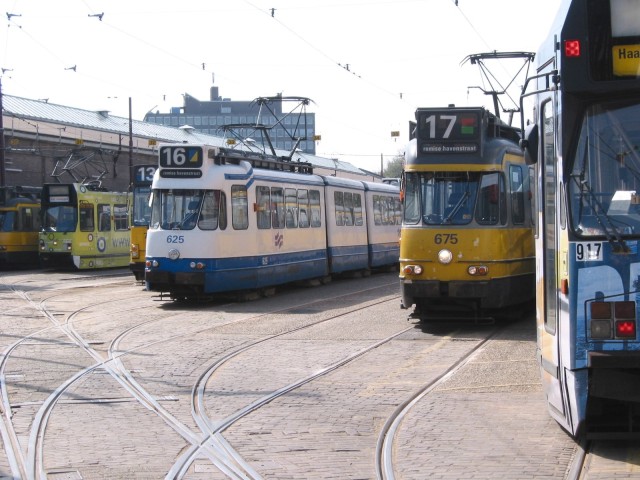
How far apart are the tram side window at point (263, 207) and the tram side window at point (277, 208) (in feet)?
0.79

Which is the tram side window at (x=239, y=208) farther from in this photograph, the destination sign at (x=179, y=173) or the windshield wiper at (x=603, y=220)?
the windshield wiper at (x=603, y=220)

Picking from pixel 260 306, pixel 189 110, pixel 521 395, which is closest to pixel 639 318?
pixel 521 395

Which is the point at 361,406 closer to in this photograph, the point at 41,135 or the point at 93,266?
the point at 93,266

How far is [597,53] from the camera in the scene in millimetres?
6676

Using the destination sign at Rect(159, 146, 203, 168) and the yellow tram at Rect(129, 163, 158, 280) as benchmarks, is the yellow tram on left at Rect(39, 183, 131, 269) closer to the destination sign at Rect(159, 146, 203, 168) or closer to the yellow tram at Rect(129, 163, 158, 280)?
the yellow tram at Rect(129, 163, 158, 280)

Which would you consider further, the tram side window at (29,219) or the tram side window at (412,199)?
the tram side window at (29,219)

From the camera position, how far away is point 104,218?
34750 millimetres

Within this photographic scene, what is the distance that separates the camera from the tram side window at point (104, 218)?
34562 mm

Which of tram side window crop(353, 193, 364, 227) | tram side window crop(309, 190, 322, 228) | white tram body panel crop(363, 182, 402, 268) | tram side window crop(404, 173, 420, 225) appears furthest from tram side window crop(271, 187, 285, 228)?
tram side window crop(404, 173, 420, 225)

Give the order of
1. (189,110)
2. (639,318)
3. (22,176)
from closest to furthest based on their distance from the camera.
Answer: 1. (639,318)
2. (22,176)
3. (189,110)

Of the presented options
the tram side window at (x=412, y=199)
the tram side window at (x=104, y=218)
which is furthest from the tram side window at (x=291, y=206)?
the tram side window at (x=104, y=218)

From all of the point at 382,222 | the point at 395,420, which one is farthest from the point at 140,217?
the point at 395,420

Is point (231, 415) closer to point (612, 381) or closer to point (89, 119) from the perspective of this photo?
point (612, 381)

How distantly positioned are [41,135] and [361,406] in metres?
44.2
